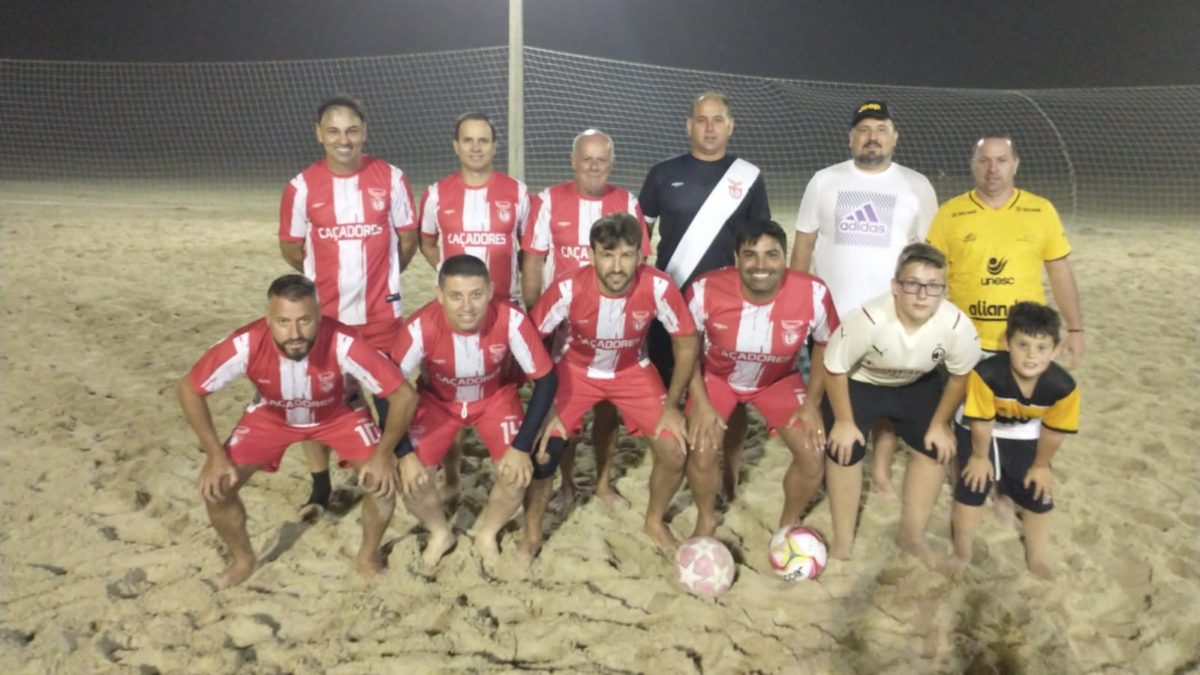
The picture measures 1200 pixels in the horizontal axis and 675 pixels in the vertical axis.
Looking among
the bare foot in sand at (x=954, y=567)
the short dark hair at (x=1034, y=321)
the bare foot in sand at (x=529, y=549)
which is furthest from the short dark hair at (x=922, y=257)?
the bare foot in sand at (x=529, y=549)

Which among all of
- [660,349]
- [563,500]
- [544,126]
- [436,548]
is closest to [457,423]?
[436,548]

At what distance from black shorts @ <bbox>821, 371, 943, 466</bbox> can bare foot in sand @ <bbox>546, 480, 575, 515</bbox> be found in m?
1.26

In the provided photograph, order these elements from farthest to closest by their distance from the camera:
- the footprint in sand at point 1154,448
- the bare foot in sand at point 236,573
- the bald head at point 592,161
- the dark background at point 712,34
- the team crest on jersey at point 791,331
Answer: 1. the dark background at point 712,34
2. the footprint in sand at point 1154,448
3. the bald head at point 592,161
4. the team crest on jersey at point 791,331
5. the bare foot in sand at point 236,573

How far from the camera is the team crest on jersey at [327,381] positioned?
9.75 feet

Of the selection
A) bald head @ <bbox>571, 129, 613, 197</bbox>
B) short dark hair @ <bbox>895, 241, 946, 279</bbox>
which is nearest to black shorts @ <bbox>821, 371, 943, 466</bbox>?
short dark hair @ <bbox>895, 241, 946, 279</bbox>

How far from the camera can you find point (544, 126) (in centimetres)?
1838

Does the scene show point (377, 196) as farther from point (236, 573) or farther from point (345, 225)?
point (236, 573)

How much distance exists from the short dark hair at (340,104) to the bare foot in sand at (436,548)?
1937 millimetres

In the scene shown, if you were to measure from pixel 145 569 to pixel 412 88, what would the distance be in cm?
3018

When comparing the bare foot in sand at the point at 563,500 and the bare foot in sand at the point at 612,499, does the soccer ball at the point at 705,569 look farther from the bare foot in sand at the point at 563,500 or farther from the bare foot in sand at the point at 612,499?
the bare foot in sand at the point at 563,500

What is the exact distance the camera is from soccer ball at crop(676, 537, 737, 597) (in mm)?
2967

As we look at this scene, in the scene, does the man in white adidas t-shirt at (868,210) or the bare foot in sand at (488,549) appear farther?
the man in white adidas t-shirt at (868,210)

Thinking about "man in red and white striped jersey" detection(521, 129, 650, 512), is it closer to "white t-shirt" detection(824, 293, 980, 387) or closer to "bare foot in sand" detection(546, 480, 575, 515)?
"bare foot in sand" detection(546, 480, 575, 515)

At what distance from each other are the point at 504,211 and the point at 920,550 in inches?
96.1
